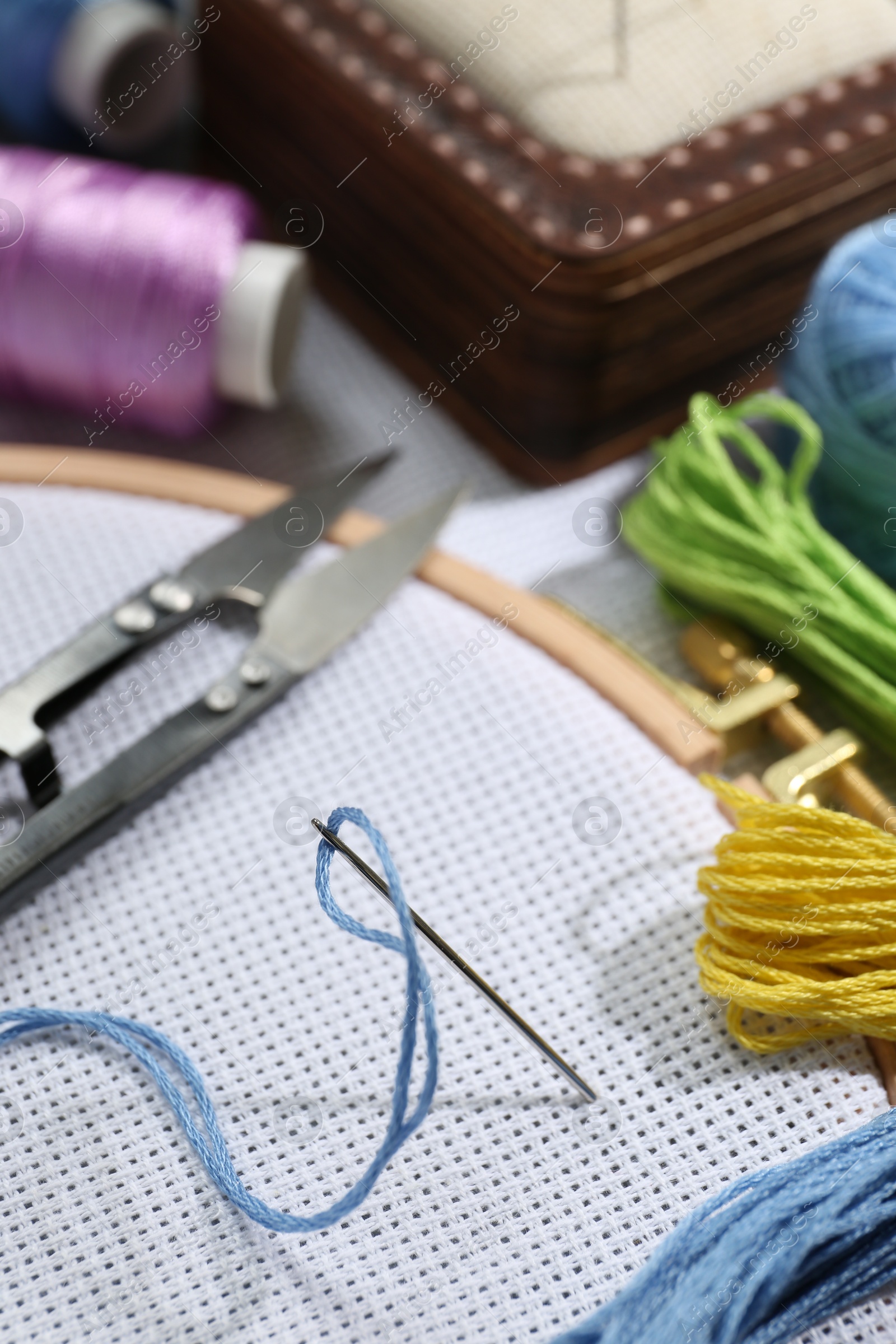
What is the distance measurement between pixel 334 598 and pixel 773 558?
218mm

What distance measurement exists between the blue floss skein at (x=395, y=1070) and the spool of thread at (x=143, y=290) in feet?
1.28

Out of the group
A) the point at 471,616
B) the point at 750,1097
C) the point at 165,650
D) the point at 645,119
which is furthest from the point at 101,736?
the point at 645,119

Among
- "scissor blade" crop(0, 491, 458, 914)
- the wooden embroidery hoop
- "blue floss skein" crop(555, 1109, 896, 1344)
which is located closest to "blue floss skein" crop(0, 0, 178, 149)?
the wooden embroidery hoop

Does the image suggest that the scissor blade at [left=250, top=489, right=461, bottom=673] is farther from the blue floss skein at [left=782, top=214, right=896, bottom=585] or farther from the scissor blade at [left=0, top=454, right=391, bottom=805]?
the blue floss skein at [left=782, top=214, right=896, bottom=585]

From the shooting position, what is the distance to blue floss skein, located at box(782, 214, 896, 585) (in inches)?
23.2

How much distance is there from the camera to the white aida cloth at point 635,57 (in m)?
0.66

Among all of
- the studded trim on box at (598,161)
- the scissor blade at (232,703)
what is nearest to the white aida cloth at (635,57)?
the studded trim on box at (598,161)

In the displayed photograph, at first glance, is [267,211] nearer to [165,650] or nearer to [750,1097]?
[165,650]

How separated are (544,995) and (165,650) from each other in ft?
→ 0.80

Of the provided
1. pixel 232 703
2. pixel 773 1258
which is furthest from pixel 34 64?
pixel 773 1258

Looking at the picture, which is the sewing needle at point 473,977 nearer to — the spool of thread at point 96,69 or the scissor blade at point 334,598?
the scissor blade at point 334,598

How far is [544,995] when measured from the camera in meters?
0.49

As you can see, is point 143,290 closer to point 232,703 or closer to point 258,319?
point 258,319

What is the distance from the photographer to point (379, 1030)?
48 centimetres
